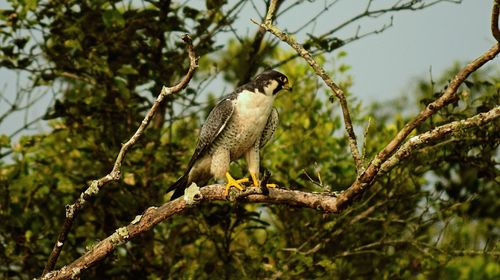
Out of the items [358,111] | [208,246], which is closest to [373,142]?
[358,111]

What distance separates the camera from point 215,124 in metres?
5.77

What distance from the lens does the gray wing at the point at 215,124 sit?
5.77 metres

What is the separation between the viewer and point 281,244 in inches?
277

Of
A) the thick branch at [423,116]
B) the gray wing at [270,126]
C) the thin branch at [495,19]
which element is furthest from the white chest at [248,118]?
the thin branch at [495,19]

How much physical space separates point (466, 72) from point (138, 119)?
378 cm

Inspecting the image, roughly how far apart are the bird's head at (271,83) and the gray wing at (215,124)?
0.25 metres

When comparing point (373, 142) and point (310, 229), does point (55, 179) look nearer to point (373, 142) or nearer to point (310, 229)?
point (310, 229)

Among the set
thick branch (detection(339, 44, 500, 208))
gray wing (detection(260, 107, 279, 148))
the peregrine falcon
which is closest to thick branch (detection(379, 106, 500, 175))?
thick branch (detection(339, 44, 500, 208))

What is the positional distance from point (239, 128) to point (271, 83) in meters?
0.40

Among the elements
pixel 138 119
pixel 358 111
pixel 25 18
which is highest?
pixel 25 18

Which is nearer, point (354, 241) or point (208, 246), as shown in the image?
point (354, 241)

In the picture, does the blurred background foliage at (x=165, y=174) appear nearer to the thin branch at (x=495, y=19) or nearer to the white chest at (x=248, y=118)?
the white chest at (x=248, y=118)

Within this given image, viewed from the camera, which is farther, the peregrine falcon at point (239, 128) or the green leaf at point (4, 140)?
the green leaf at point (4, 140)

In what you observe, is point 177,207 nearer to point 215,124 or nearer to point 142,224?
point 142,224
